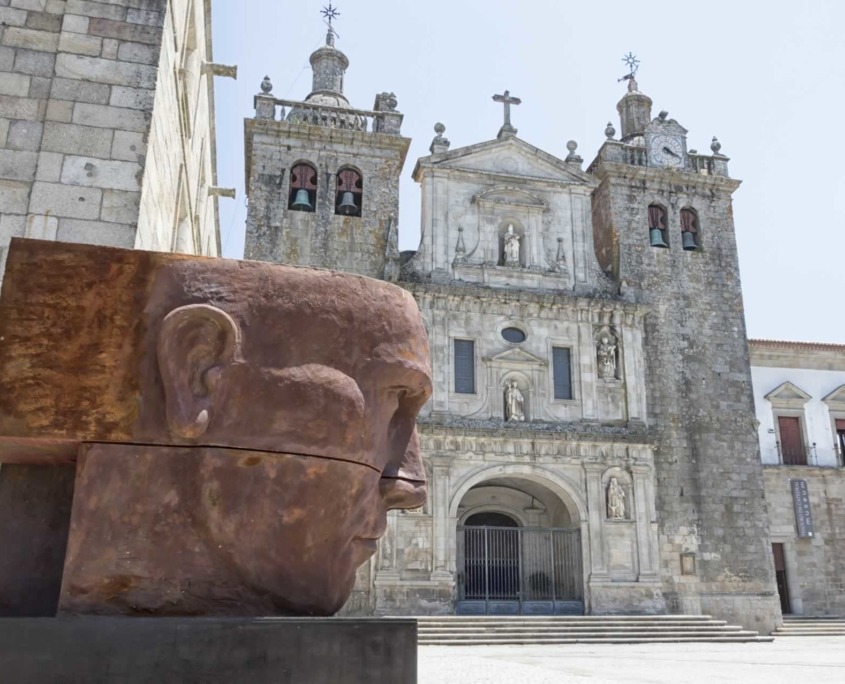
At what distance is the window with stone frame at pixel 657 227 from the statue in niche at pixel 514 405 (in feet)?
20.0

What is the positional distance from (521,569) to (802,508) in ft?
32.9

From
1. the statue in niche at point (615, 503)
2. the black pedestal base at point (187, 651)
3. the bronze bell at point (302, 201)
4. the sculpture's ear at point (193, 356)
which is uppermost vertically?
the bronze bell at point (302, 201)

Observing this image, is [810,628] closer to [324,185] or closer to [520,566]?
[520,566]

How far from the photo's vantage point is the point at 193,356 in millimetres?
3117

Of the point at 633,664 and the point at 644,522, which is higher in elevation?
the point at 644,522

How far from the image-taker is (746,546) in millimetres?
19469

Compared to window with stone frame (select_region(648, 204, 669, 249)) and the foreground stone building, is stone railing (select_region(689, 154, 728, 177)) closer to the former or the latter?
window with stone frame (select_region(648, 204, 669, 249))

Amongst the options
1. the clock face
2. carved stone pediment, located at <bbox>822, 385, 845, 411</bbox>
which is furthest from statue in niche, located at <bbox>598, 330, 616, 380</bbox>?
carved stone pediment, located at <bbox>822, 385, 845, 411</bbox>

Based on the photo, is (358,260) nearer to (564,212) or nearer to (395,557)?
(564,212)

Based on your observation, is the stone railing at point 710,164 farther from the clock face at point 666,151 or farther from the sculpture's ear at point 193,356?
the sculpture's ear at point 193,356

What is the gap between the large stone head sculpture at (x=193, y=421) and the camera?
297cm

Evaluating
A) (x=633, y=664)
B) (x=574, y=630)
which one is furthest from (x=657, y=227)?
(x=633, y=664)

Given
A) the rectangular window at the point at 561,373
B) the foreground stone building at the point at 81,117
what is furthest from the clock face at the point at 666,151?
the foreground stone building at the point at 81,117

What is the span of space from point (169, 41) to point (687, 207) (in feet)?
60.6
